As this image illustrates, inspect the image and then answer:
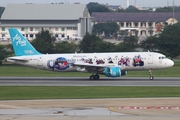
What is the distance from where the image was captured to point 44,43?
10694cm

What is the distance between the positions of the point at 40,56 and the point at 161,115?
34.2 meters

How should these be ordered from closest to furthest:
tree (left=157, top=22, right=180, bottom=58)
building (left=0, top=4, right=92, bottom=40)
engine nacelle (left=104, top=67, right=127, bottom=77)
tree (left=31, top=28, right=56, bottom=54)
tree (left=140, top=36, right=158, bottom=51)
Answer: engine nacelle (left=104, top=67, right=127, bottom=77)
tree (left=157, top=22, right=180, bottom=58)
tree (left=31, top=28, right=56, bottom=54)
tree (left=140, top=36, right=158, bottom=51)
building (left=0, top=4, right=92, bottom=40)

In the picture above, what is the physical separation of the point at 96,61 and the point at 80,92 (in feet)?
52.3

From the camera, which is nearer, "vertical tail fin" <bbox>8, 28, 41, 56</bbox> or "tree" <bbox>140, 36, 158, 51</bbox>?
"vertical tail fin" <bbox>8, 28, 41, 56</bbox>

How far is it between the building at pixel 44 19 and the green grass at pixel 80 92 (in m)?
123

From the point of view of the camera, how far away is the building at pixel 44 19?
17888 centimetres

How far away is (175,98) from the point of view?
145 ft

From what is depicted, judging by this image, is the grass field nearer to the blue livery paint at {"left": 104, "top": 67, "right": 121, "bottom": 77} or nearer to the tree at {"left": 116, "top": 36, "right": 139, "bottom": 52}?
the blue livery paint at {"left": 104, "top": 67, "right": 121, "bottom": 77}

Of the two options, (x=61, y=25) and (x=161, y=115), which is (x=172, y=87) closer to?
(x=161, y=115)

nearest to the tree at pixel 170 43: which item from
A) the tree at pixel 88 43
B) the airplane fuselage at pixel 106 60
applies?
the tree at pixel 88 43

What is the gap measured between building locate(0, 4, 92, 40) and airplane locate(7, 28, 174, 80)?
109 meters

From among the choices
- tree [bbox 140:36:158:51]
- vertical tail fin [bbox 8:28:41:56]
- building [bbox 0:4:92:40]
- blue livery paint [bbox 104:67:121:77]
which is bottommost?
blue livery paint [bbox 104:67:121:77]

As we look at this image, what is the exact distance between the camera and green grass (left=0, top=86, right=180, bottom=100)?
46.8 meters

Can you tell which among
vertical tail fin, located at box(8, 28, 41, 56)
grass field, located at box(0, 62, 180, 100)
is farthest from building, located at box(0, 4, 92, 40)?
grass field, located at box(0, 62, 180, 100)
